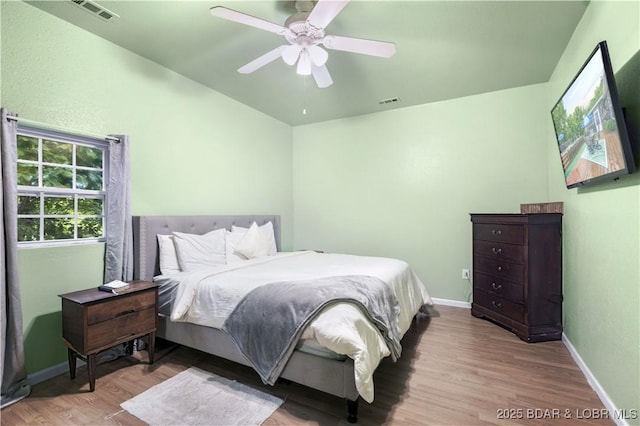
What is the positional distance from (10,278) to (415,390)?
113 inches

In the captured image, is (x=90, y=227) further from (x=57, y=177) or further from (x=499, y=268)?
(x=499, y=268)

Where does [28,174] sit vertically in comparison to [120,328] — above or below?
above

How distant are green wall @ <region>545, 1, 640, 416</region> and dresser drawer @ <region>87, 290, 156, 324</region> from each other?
318cm

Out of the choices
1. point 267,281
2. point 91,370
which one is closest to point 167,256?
point 91,370

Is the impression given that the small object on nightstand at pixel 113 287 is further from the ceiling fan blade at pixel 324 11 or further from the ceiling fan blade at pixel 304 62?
the ceiling fan blade at pixel 324 11

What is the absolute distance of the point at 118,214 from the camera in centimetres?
257

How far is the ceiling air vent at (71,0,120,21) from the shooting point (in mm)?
2145

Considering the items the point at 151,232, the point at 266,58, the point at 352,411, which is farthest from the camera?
the point at 151,232

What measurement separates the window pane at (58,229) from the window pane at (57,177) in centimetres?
29

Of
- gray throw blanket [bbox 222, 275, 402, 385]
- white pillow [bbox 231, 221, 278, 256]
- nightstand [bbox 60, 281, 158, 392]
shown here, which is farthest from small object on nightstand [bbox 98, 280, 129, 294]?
white pillow [bbox 231, 221, 278, 256]

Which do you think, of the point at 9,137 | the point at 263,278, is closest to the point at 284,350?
the point at 263,278

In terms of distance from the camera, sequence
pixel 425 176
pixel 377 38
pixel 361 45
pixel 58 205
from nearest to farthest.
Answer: pixel 361 45
pixel 58 205
pixel 377 38
pixel 425 176

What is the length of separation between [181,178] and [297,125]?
2465mm

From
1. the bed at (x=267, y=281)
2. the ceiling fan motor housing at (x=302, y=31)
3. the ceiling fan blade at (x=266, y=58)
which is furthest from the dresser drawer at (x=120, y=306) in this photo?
the ceiling fan motor housing at (x=302, y=31)
